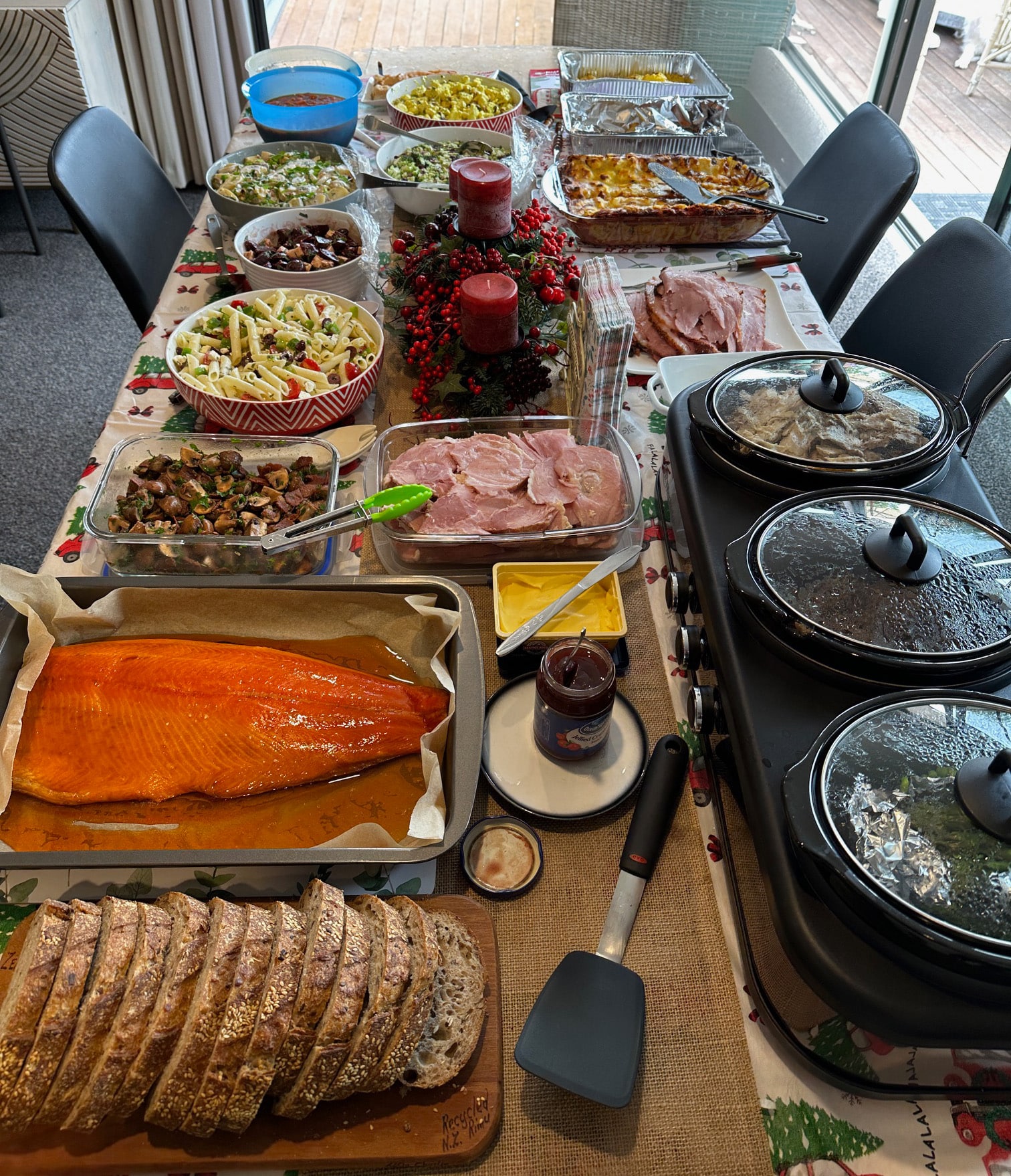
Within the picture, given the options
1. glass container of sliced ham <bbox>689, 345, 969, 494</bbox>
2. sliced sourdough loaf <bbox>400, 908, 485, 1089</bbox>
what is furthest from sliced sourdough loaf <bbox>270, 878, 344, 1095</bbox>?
glass container of sliced ham <bbox>689, 345, 969, 494</bbox>

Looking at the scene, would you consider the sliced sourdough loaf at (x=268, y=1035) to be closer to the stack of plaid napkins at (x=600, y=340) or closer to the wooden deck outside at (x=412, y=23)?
the stack of plaid napkins at (x=600, y=340)

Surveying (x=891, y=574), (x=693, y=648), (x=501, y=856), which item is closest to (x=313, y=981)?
(x=501, y=856)

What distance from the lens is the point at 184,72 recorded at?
3.85 metres

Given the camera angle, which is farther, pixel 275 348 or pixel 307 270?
pixel 307 270

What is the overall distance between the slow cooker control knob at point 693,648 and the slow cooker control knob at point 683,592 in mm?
38

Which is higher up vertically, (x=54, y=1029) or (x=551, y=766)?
(x=54, y=1029)

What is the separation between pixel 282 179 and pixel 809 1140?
2128 millimetres

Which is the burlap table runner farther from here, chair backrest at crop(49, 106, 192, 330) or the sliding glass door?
the sliding glass door

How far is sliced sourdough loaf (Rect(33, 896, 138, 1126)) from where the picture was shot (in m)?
0.75

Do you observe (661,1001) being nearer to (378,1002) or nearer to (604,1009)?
(604,1009)

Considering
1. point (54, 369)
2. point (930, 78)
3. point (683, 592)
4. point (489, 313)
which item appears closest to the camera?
point (683, 592)

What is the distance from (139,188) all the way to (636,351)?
1.48m

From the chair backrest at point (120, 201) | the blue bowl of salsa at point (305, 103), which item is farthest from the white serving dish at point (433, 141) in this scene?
the chair backrest at point (120, 201)

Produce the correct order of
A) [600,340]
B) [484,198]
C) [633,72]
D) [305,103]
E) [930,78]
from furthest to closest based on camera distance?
[930,78] < [633,72] < [305,103] < [484,198] < [600,340]
